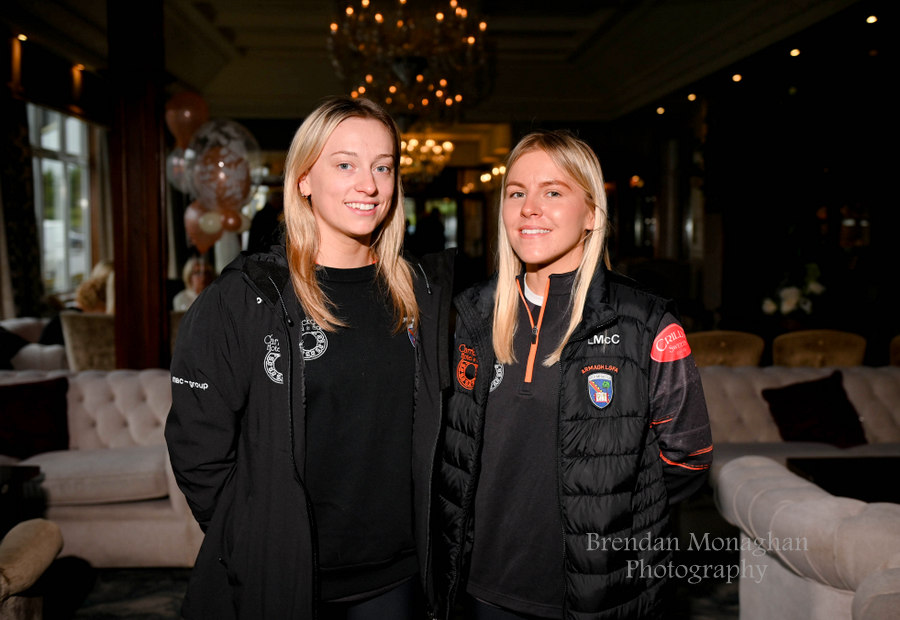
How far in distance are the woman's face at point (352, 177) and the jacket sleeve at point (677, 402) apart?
2.24 feet

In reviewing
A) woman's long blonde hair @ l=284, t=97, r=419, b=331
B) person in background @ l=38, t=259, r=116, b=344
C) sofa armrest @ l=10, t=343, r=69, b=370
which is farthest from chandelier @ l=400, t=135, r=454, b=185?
woman's long blonde hair @ l=284, t=97, r=419, b=331

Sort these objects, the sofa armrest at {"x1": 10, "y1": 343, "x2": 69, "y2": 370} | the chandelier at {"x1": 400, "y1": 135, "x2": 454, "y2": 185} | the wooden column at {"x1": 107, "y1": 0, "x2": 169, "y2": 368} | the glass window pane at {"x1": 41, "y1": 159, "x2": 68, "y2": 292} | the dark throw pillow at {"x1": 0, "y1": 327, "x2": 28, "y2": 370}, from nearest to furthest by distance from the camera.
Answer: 1. the wooden column at {"x1": 107, "y1": 0, "x2": 169, "y2": 368}
2. the dark throw pillow at {"x1": 0, "y1": 327, "x2": 28, "y2": 370}
3. the sofa armrest at {"x1": 10, "y1": 343, "x2": 69, "y2": 370}
4. the glass window pane at {"x1": 41, "y1": 159, "x2": 68, "y2": 292}
5. the chandelier at {"x1": 400, "y1": 135, "x2": 454, "y2": 185}

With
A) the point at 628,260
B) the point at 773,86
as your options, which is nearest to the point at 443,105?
the point at 773,86

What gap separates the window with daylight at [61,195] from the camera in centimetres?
868

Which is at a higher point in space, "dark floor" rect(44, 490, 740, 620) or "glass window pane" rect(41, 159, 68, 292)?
"glass window pane" rect(41, 159, 68, 292)

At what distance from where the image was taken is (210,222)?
5.61m

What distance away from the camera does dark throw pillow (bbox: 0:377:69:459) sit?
3.55 metres

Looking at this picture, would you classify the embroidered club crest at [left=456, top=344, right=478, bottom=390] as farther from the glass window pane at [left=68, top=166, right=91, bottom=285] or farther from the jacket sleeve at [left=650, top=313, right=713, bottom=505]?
the glass window pane at [left=68, top=166, right=91, bottom=285]

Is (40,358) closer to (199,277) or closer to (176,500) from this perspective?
(199,277)

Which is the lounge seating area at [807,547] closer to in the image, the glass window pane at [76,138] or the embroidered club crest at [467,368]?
the embroidered club crest at [467,368]

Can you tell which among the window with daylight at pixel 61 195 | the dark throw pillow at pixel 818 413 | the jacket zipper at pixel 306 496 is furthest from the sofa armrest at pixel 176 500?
the window with daylight at pixel 61 195

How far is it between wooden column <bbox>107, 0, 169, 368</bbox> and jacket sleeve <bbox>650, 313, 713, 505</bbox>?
3.90m

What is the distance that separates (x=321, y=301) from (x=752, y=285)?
24.5 feet

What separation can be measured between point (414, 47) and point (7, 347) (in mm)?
4603
